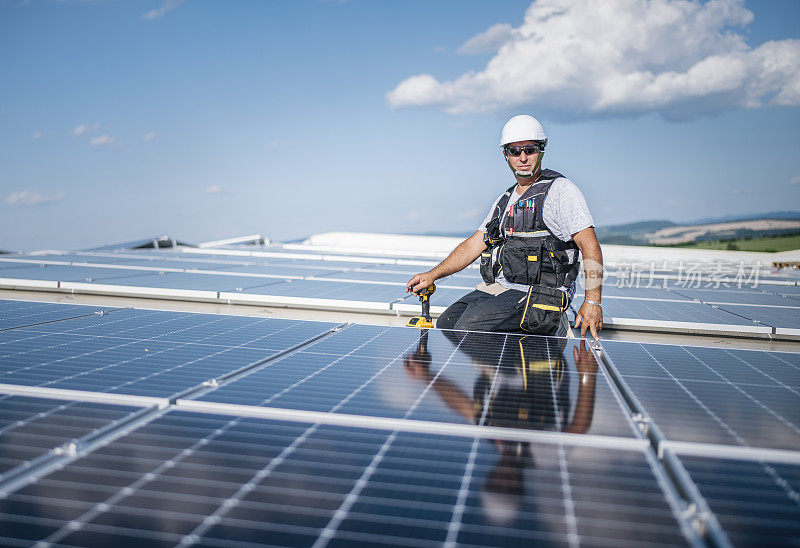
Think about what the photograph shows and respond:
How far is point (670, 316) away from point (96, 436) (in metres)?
7.26

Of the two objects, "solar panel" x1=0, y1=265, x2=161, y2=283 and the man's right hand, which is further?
"solar panel" x1=0, y1=265, x2=161, y2=283

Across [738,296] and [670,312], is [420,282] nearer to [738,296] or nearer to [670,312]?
[670,312]

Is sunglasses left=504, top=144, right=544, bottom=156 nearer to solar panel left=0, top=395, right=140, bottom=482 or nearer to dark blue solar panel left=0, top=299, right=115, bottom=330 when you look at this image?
dark blue solar panel left=0, top=299, right=115, bottom=330

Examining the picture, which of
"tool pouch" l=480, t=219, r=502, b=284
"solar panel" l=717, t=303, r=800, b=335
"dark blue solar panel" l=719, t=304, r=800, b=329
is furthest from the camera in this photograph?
"dark blue solar panel" l=719, t=304, r=800, b=329

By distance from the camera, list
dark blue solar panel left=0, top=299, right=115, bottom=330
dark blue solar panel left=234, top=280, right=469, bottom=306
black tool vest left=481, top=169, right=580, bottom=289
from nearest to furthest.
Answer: dark blue solar panel left=0, top=299, right=115, bottom=330 → black tool vest left=481, top=169, right=580, bottom=289 → dark blue solar panel left=234, top=280, right=469, bottom=306

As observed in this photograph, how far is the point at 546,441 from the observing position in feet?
8.75

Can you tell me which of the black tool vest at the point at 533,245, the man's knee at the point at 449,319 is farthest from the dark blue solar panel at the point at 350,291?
the black tool vest at the point at 533,245

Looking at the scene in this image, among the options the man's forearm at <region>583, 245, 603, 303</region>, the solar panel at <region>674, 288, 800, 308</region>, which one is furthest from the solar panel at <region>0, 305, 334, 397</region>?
the solar panel at <region>674, 288, 800, 308</region>

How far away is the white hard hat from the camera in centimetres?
613

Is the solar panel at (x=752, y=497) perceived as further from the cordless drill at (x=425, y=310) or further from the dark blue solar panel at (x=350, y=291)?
the dark blue solar panel at (x=350, y=291)

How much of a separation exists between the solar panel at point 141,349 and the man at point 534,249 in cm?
185

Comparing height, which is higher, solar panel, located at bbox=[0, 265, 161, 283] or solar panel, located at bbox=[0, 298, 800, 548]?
solar panel, located at bbox=[0, 265, 161, 283]

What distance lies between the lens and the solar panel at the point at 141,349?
346cm

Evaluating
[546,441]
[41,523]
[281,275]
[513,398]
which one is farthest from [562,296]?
[281,275]
